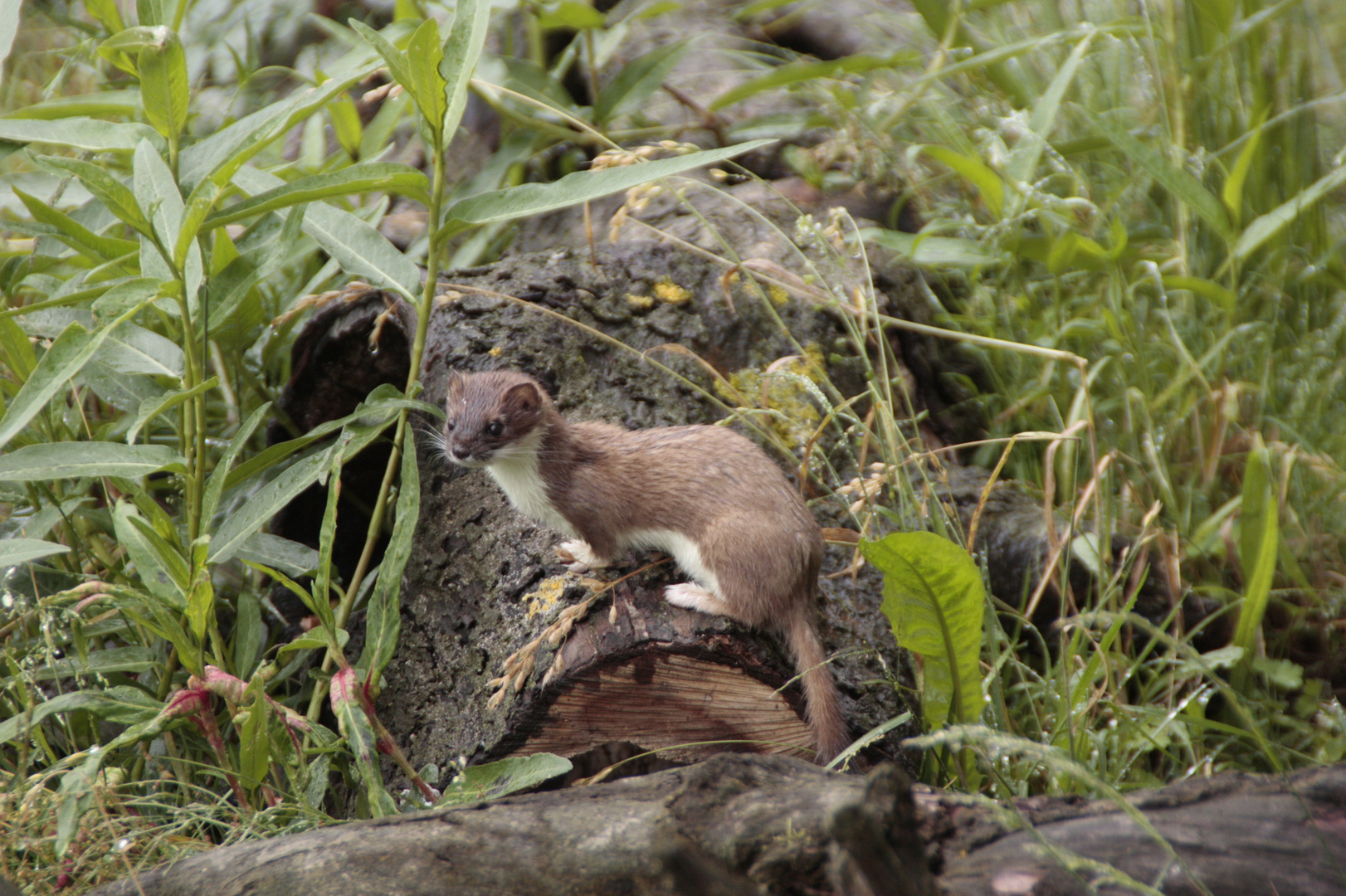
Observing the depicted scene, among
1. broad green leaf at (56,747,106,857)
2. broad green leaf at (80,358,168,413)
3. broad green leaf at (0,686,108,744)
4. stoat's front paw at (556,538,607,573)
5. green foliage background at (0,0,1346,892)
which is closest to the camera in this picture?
broad green leaf at (56,747,106,857)

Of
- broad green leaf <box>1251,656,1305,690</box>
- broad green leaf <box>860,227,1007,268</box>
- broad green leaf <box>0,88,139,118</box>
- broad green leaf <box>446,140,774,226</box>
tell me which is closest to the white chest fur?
broad green leaf <box>446,140,774,226</box>

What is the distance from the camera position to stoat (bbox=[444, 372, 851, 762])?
8.39 feet

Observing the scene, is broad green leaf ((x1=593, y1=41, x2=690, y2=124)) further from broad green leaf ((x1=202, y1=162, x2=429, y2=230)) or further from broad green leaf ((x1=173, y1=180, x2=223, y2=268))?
broad green leaf ((x1=173, y1=180, x2=223, y2=268))

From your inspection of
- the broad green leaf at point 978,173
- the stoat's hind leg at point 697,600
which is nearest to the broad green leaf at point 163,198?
the stoat's hind leg at point 697,600

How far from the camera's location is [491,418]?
2.79 meters

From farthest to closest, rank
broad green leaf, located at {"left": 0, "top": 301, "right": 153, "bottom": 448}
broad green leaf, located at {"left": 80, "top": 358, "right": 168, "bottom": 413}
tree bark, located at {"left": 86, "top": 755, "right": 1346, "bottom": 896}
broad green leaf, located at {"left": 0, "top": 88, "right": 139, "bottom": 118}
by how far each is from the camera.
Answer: broad green leaf, located at {"left": 0, "top": 88, "right": 139, "bottom": 118} → broad green leaf, located at {"left": 80, "top": 358, "right": 168, "bottom": 413} → broad green leaf, located at {"left": 0, "top": 301, "right": 153, "bottom": 448} → tree bark, located at {"left": 86, "top": 755, "right": 1346, "bottom": 896}

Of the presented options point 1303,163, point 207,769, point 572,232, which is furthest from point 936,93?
point 207,769

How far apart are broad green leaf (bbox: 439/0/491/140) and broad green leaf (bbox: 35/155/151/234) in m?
0.76

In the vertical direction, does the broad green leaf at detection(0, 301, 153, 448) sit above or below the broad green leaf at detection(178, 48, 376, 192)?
below

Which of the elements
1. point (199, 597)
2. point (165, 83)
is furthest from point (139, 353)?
point (199, 597)

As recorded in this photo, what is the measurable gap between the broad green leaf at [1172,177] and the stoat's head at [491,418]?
2099mm

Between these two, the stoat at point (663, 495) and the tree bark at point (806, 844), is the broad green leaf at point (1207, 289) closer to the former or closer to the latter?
the stoat at point (663, 495)

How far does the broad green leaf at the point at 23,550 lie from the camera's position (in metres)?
2.26

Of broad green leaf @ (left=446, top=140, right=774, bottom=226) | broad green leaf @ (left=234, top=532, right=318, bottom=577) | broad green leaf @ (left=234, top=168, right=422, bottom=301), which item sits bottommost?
broad green leaf @ (left=234, top=532, right=318, bottom=577)
